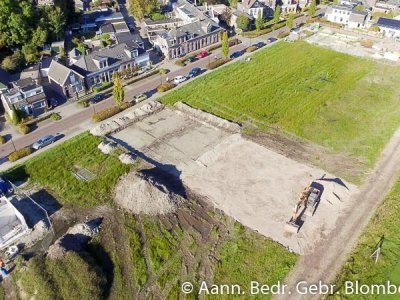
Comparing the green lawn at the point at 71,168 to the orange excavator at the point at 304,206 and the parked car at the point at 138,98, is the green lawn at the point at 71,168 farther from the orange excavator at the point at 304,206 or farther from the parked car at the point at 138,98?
the orange excavator at the point at 304,206

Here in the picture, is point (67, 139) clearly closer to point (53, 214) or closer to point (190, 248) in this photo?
point (53, 214)

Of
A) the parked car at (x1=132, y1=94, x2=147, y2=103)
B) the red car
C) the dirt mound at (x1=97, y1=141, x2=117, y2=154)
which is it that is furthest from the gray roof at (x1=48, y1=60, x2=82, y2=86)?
the red car

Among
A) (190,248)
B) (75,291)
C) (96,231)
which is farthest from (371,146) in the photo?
(75,291)

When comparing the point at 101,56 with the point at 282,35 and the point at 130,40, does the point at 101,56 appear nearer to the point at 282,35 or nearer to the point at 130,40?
the point at 130,40

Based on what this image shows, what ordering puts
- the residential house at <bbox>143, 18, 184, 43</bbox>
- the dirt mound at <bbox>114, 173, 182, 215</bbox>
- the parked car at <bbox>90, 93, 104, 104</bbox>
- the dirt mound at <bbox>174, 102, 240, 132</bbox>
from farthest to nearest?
the residential house at <bbox>143, 18, 184, 43</bbox> → the parked car at <bbox>90, 93, 104, 104</bbox> → the dirt mound at <bbox>174, 102, 240, 132</bbox> → the dirt mound at <bbox>114, 173, 182, 215</bbox>

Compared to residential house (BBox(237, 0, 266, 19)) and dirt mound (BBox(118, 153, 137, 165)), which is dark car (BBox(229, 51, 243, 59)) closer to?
residential house (BBox(237, 0, 266, 19))

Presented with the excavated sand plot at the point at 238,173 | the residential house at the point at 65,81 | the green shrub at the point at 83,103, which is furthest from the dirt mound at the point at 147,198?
the residential house at the point at 65,81

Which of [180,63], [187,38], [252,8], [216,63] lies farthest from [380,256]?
[252,8]
